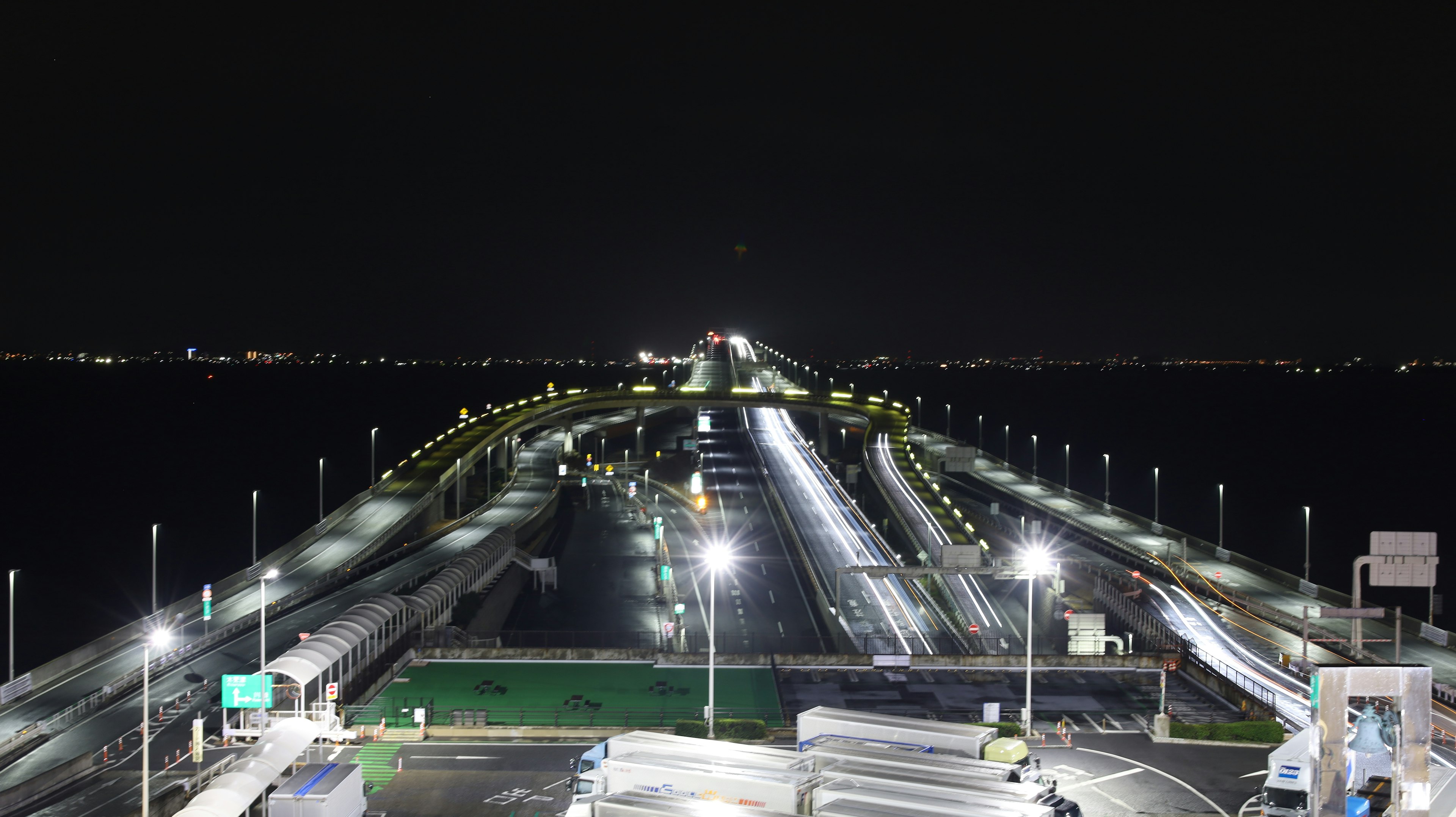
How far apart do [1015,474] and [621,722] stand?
96.3m

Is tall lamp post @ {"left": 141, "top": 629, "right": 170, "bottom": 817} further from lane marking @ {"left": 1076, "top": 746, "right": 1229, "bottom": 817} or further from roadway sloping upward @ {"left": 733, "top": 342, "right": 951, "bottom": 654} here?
roadway sloping upward @ {"left": 733, "top": 342, "right": 951, "bottom": 654}

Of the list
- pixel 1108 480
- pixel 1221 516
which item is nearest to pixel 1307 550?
pixel 1221 516

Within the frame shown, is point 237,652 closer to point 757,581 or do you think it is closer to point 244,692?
point 244,692

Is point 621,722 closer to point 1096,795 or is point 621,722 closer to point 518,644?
point 1096,795

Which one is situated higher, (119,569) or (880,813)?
(880,813)

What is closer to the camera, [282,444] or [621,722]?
[621,722]

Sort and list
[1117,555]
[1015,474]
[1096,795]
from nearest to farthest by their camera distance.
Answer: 1. [1096,795]
2. [1117,555]
3. [1015,474]

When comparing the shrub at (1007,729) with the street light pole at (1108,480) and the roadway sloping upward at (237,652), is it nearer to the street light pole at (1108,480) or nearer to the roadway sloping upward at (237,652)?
the roadway sloping upward at (237,652)

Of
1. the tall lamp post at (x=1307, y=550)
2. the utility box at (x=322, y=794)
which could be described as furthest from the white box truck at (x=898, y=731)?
the tall lamp post at (x=1307, y=550)

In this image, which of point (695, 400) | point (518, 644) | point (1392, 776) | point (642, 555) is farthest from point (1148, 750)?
point (695, 400)

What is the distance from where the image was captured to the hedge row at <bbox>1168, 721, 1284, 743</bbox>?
104ft

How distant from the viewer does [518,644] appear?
59.5 metres

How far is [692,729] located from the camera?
3158 cm

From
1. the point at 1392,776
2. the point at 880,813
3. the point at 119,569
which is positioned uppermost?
the point at 1392,776
